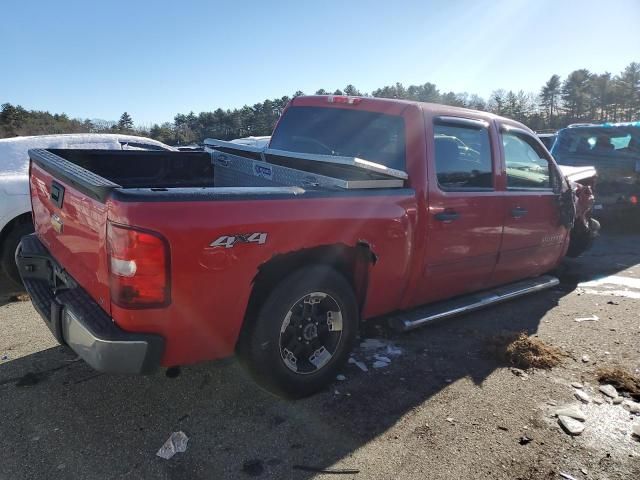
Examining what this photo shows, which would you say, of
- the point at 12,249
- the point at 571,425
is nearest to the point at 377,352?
the point at 571,425

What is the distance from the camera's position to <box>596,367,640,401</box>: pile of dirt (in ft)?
11.0

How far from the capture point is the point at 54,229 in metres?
3.18

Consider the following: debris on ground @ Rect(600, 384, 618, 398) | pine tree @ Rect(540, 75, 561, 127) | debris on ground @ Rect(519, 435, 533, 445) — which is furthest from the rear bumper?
pine tree @ Rect(540, 75, 561, 127)

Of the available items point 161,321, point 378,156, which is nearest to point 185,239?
point 161,321

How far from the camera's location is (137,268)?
2.31 meters

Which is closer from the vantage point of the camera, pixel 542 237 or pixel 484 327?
pixel 484 327

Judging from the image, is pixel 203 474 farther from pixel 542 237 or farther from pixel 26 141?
pixel 26 141

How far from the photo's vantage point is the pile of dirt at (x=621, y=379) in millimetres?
3361

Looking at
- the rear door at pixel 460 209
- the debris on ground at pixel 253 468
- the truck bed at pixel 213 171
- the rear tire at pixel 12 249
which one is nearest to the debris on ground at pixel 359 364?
the rear door at pixel 460 209

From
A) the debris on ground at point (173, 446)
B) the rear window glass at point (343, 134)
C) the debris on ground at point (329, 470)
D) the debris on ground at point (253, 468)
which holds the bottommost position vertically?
the debris on ground at point (329, 470)

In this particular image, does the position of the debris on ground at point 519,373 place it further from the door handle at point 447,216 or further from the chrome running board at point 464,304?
the door handle at point 447,216

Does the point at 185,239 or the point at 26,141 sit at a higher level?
the point at 26,141

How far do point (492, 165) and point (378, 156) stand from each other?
3.62 ft

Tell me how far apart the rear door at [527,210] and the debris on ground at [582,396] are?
52.7 inches
